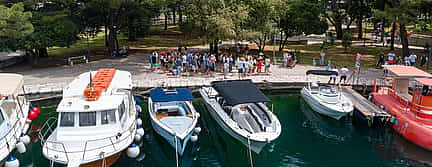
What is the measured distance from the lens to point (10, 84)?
64.6ft

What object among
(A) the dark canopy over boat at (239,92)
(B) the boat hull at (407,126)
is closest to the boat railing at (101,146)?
(A) the dark canopy over boat at (239,92)

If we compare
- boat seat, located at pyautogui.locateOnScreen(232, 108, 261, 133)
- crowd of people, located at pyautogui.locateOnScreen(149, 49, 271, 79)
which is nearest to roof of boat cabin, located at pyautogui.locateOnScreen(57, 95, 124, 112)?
boat seat, located at pyautogui.locateOnScreen(232, 108, 261, 133)

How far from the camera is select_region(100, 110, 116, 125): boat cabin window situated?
55.7ft

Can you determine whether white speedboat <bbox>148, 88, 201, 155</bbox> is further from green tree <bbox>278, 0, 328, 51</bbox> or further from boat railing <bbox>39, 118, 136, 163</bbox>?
green tree <bbox>278, 0, 328, 51</bbox>

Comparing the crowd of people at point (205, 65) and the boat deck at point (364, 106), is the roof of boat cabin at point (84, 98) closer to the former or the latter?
the crowd of people at point (205, 65)

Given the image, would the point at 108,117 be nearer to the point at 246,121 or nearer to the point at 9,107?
the point at 246,121

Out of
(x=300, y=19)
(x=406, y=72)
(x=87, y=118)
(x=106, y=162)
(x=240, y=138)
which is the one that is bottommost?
(x=106, y=162)

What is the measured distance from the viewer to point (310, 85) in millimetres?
26109

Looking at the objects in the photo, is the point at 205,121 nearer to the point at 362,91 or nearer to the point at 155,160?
the point at 155,160

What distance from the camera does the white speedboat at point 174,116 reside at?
17938 millimetres

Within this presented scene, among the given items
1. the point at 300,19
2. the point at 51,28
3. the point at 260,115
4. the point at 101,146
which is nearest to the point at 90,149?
the point at 101,146

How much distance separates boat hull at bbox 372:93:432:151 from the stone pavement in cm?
529

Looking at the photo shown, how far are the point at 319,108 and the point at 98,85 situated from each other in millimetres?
12565

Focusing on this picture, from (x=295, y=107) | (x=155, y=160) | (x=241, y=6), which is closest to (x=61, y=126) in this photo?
(x=155, y=160)
